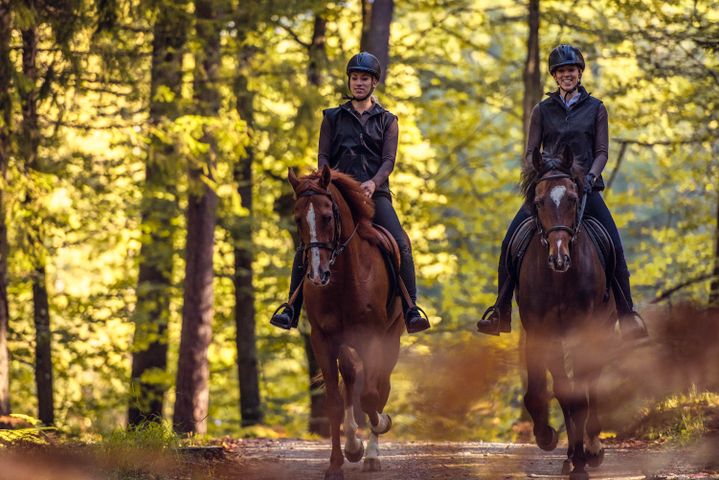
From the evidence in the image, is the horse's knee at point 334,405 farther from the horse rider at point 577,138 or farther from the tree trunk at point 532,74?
the tree trunk at point 532,74

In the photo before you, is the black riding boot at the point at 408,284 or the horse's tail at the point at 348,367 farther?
the black riding boot at the point at 408,284

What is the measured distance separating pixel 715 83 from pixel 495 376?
5.65m

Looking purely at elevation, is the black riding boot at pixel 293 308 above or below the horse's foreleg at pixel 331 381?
above

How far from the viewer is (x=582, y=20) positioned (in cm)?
1912

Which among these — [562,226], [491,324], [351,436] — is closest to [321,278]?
[351,436]

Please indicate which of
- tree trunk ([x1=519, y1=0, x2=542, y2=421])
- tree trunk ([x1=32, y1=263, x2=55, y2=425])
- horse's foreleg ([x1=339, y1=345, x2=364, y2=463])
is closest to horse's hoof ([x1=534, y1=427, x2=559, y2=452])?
horse's foreleg ([x1=339, y1=345, x2=364, y2=463])

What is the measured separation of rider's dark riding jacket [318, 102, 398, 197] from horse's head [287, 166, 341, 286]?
4.57 feet

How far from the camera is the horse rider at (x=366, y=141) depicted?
10391mm

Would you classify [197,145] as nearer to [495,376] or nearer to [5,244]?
[5,244]

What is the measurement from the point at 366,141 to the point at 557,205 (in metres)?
2.25

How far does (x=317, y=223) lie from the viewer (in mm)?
8742

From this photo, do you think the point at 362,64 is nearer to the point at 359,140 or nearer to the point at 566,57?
the point at 359,140

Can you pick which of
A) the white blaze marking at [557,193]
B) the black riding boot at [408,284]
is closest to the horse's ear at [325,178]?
the black riding boot at [408,284]

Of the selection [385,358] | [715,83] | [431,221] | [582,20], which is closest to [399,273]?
[385,358]
